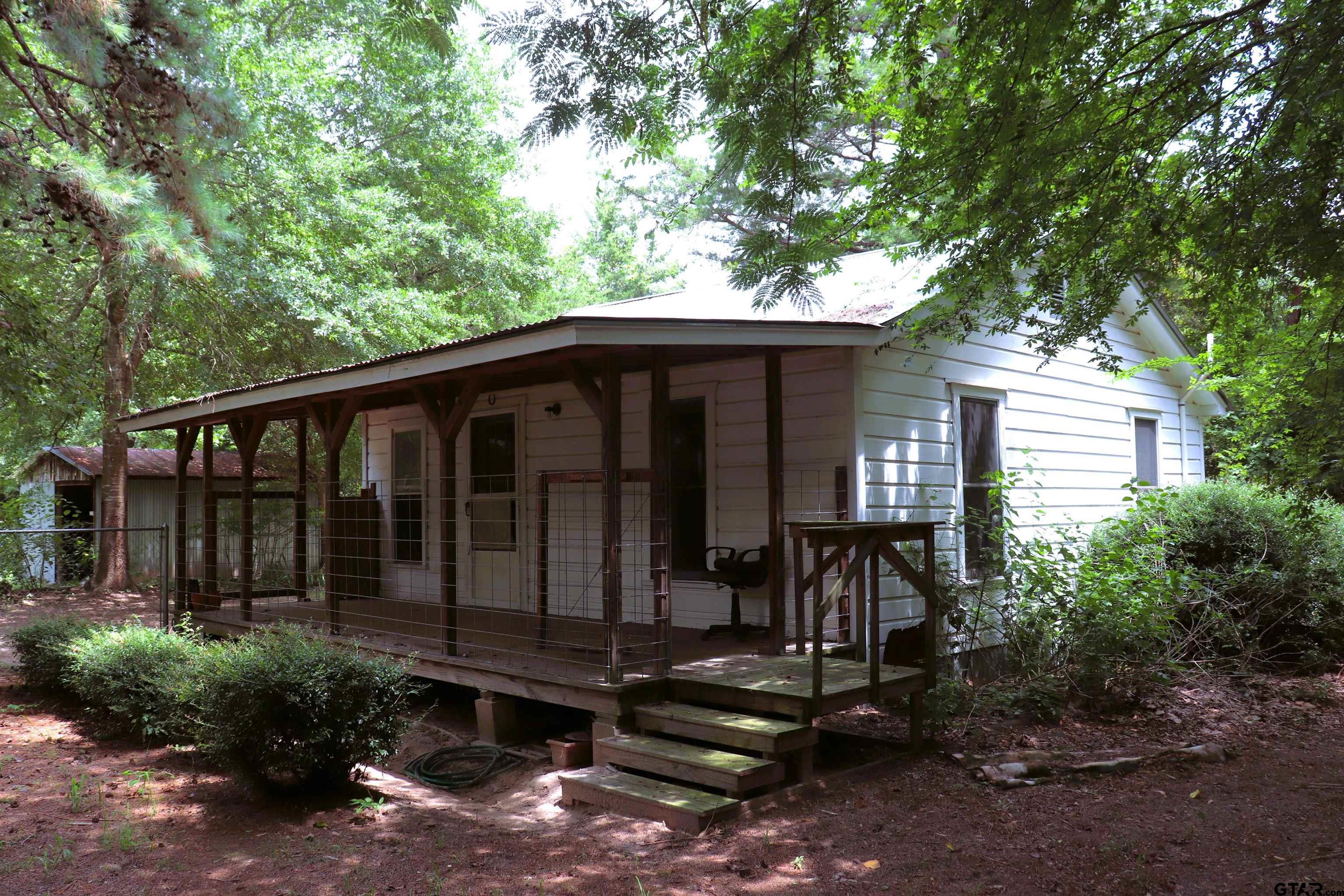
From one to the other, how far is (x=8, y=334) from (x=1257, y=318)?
1053 centimetres

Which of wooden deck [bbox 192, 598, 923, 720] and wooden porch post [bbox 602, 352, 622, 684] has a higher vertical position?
wooden porch post [bbox 602, 352, 622, 684]

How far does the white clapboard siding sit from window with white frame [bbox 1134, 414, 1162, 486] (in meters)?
0.09

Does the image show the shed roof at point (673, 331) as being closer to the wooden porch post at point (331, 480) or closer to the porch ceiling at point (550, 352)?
the porch ceiling at point (550, 352)

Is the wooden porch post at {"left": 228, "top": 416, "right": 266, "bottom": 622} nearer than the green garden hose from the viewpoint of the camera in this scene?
No

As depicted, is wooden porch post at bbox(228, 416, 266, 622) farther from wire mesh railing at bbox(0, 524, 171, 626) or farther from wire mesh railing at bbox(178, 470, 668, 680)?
wire mesh railing at bbox(0, 524, 171, 626)

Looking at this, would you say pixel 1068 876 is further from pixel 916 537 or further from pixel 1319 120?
pixel 1319 120

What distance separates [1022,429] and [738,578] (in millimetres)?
3611

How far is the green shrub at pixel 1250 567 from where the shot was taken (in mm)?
8078

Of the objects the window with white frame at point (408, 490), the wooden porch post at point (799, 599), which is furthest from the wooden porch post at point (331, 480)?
the wooden porch post at point (799, 599)

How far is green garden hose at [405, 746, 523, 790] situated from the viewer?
19.2 feet

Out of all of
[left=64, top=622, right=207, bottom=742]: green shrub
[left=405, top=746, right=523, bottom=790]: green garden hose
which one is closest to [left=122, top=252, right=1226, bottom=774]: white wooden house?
[left=405, top=746, right=523, bottom=790]: green garden hose

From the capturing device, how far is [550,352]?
5.93 meters

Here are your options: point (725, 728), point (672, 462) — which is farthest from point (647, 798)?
point (672, 462)

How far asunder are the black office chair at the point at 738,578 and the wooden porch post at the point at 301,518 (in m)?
4.11
